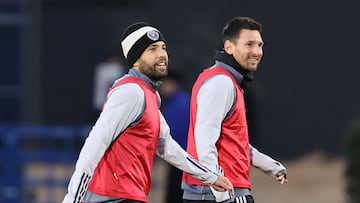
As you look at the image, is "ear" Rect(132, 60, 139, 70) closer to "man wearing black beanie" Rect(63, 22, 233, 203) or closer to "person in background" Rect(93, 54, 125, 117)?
"man wearing black beanie" Rect(63, 22, 233, 203)

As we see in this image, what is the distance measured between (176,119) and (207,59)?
8.80m

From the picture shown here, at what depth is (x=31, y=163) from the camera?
55.6ft

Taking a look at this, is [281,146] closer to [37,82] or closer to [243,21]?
[37,82]

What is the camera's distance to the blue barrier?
1655 cm

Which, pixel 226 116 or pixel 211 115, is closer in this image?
pixel 211 115

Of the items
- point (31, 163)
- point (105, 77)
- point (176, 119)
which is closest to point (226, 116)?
point (176, 119)

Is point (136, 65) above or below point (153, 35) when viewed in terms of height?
below

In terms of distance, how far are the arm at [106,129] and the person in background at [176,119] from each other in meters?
4.35

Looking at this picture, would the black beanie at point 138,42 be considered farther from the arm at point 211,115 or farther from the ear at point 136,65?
the arm at point 211,115

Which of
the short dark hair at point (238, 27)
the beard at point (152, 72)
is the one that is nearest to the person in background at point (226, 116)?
the short dark hair at point (238, 27)

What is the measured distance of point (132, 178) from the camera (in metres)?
8.19

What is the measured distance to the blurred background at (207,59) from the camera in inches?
848

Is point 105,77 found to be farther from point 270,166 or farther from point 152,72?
point 152,72

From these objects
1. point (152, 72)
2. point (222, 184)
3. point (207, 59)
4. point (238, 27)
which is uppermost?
point (207, 59)
